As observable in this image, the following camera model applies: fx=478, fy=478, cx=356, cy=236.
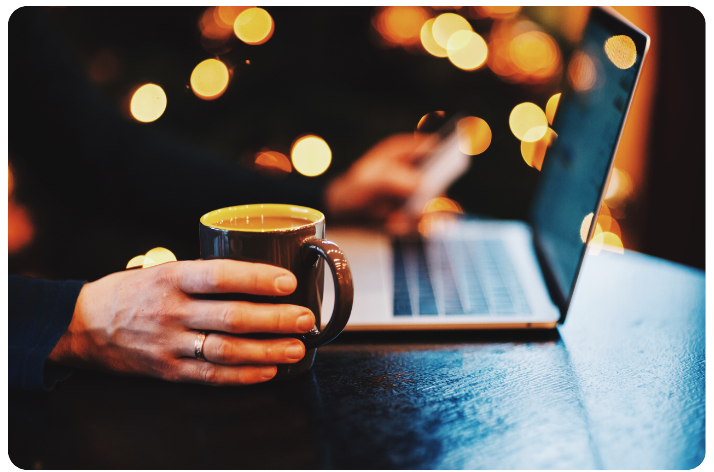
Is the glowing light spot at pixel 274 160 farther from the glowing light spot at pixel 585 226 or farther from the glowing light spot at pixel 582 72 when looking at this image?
the glowing light spot at pixel 585 226

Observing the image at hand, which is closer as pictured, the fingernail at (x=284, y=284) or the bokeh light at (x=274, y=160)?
the fingernail at (x=284, y=284)

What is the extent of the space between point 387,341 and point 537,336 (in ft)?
0.54

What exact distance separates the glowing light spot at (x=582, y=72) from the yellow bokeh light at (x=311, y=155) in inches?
50.5

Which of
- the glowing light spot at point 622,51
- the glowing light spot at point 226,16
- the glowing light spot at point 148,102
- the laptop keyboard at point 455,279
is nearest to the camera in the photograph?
the glowing light spot at point 622,51

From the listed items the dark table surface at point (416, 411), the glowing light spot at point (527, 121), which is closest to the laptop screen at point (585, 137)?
the dark table surface at point (416, 411)

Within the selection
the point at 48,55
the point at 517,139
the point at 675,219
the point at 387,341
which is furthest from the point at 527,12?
the point at 387,341

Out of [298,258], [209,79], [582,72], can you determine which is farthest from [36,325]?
[209,79]

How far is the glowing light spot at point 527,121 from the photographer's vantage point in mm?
1913

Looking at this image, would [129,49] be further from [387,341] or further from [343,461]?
[343,461]

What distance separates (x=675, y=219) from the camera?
5.84ft

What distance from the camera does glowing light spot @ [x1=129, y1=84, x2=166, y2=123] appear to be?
1.48 meters

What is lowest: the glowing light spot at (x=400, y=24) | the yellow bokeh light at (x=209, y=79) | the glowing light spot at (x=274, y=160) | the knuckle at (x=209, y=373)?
the glowing light spot at (x=274, y=160)

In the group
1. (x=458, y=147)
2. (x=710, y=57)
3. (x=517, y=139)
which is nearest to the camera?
(x=710, y=57)

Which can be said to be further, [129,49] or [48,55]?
[129,49]
